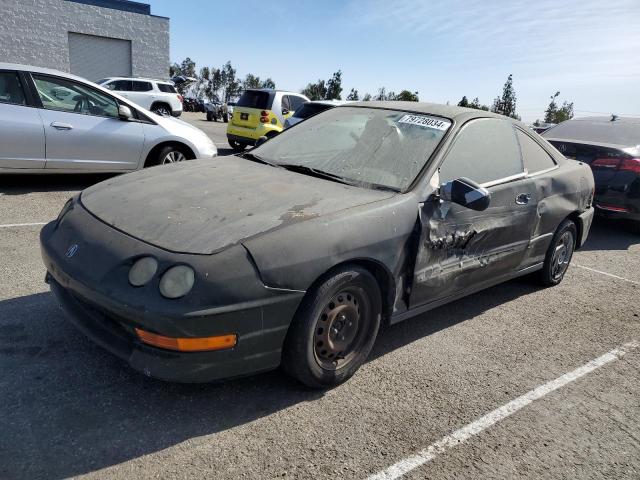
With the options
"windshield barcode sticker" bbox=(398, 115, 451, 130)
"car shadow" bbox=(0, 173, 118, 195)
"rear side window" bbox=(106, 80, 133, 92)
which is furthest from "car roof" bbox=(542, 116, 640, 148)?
"rear side window" bbox=(106, 80, 133, 92)

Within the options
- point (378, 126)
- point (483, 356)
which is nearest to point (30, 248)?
point (378, 126)

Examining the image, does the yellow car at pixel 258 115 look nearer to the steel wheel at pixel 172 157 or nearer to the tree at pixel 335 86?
the steel wheel at pixel 172 157

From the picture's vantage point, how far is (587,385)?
308 cm

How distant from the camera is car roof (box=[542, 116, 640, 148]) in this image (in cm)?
675

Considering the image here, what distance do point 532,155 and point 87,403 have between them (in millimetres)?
3586

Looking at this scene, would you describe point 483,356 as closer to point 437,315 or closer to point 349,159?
point 437,315

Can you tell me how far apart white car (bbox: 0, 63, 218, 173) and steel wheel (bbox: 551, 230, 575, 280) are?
4791 mm

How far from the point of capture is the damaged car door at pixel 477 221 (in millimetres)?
3043

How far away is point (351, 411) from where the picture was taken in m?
2.57

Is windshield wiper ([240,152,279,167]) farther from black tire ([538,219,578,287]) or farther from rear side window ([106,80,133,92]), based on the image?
rear side window ([106,80,133,92])

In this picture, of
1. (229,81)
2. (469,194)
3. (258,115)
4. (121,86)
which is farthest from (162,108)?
(229,81)

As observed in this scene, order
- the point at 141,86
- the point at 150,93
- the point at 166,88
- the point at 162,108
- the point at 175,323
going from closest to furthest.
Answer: the point at 175,323 → the point at 150,93 → the point at 141,86 → the point at 162,108 → the point at 166,88

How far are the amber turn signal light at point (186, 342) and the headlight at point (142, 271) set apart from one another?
207 mm

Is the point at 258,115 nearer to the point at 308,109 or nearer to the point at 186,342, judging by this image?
the point at 308,109
